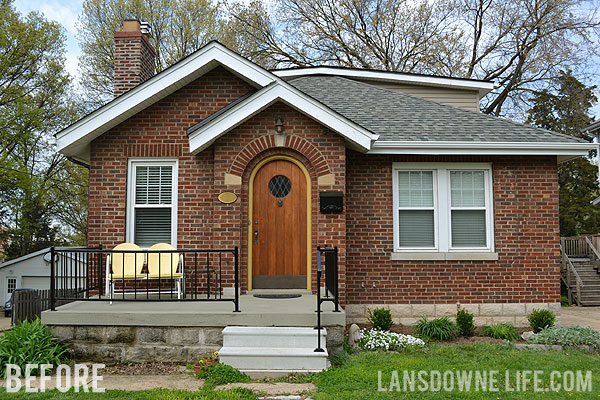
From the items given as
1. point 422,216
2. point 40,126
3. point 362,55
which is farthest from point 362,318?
point 40,126

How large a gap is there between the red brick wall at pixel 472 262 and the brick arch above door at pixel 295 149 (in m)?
0.88

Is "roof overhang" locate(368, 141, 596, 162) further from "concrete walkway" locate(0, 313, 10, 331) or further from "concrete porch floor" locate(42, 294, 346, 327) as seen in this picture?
"concrete walkway" locate(0, 313, 10, 331)

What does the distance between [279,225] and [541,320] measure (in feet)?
15.9

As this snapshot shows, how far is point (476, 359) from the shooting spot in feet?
23.4

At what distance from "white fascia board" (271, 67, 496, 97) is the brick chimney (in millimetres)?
3848

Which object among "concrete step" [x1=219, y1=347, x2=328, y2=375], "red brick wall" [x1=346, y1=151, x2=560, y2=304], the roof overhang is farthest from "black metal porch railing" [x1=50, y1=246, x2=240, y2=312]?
the roof overhang

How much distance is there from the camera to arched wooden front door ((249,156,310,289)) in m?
9.11

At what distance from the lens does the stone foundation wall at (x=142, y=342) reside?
22.9 ft

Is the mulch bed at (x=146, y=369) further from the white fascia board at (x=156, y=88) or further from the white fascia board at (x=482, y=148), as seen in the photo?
the white fascia board at (x=482, y=148)

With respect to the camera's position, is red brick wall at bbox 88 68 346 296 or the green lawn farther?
red brick wall at bbox 88 68 346 296

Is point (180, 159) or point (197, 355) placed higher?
point (180, 159)

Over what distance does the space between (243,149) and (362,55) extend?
1759 centimetres

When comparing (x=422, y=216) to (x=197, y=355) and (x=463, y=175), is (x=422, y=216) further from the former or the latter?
(x=197, y=355)

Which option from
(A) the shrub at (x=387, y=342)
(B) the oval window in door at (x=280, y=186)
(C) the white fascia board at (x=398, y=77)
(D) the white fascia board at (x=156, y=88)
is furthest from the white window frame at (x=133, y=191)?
(C) the white fascia board at (x=398, y=77)
